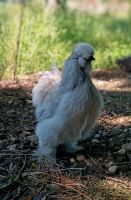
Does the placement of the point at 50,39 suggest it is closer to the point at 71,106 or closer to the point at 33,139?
the point at 33,139

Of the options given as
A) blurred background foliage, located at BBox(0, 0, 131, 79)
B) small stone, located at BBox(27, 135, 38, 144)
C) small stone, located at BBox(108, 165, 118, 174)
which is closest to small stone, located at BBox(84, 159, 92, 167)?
small stone, located at BBox(108, 165, 118, 174)

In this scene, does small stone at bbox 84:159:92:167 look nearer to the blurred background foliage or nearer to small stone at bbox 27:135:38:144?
small stone at bbox 27:135:38:144

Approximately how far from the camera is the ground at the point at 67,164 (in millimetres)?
3430

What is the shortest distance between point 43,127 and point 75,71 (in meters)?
0.49

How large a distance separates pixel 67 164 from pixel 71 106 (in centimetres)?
49

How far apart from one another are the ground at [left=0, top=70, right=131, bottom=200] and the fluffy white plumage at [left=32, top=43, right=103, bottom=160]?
0.19 metres

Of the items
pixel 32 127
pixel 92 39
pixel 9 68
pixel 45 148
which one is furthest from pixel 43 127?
pixel 92 39

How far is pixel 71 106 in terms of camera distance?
3.64 meters

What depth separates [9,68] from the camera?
21.1 ft

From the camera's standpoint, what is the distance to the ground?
3.43 m

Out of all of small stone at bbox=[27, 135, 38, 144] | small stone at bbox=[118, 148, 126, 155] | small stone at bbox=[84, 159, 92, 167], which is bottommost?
small stone at bbox=[84, 159, 92, 167]

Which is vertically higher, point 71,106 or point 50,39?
point 50,39

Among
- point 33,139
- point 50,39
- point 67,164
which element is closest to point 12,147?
point 33,139

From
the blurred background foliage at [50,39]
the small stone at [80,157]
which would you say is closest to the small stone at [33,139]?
the small stone at [80,157]
